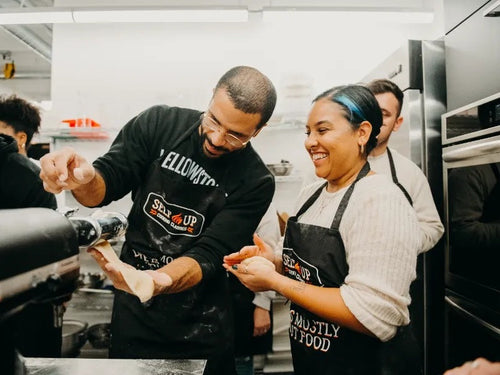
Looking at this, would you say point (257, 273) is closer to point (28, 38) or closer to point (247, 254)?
point (247, 254)

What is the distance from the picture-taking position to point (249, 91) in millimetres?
1478

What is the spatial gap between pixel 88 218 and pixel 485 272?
163cm

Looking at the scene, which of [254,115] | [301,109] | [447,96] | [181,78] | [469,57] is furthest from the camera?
[181,78]

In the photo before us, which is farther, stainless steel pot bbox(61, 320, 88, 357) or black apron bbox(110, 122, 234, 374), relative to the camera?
stainless steel pot bbox(61, 320, 88, 357)

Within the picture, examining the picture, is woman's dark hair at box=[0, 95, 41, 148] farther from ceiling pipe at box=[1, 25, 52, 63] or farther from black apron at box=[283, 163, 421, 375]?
ceiling pipe at box=[1, 25, 52, 63]

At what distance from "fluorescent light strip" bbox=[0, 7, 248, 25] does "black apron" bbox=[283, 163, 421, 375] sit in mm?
2021

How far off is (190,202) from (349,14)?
2142 millimetres

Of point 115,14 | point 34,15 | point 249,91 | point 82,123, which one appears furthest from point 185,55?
point 249,91

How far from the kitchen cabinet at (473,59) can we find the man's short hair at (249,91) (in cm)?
100

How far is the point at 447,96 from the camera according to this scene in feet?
7.04

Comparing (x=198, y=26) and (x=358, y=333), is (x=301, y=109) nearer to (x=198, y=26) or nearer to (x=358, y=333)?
(x=198, y=26)

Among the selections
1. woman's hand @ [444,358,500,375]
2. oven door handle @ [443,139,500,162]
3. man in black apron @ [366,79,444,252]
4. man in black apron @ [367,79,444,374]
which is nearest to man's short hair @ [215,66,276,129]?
man in black apron @ [367,79,444,374]

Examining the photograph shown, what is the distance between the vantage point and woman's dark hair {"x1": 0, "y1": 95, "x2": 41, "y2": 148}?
235 centimetres

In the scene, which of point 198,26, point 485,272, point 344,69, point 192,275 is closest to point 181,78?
point 198,26
